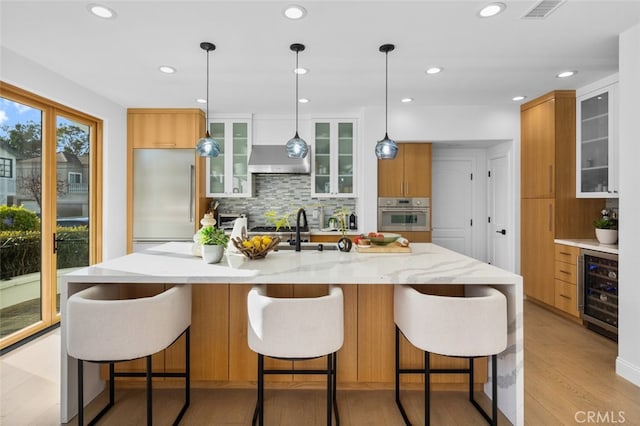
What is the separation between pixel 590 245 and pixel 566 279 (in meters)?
0.49

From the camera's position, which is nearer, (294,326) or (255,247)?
(294,326)

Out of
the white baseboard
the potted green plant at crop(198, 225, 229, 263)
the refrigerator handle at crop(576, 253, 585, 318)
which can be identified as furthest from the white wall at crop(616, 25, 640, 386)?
the potted green plant at crop(198, 225, 229, 263)

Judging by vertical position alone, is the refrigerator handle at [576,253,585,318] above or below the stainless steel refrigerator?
below

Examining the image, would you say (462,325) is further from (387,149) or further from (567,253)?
(567,253)

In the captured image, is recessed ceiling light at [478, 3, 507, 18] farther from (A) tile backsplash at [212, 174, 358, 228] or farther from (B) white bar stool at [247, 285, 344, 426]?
(A) tile backsplash at [212, 174, 358, 228]

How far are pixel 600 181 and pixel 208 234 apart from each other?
387cm

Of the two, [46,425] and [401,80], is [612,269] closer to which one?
[401,80]

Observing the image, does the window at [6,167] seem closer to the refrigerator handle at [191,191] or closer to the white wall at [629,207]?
the refrigerator handle at [191,191]

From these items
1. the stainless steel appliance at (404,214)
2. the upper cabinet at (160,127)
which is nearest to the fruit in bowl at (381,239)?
the stainless steel appliance at (404,214)

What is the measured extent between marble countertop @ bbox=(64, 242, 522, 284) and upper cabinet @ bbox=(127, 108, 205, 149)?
249 cm

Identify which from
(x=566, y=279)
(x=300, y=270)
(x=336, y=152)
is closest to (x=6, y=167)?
(x=300, y=270)

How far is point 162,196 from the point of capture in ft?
14.8

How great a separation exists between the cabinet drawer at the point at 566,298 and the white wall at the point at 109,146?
205 inches

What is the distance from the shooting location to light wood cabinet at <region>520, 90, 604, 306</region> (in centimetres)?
386
